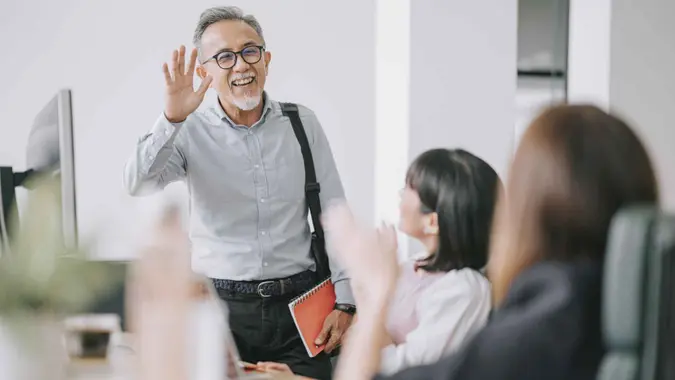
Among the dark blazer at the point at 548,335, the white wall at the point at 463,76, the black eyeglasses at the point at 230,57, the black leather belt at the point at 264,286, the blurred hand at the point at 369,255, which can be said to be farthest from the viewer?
the white wall at the point at 463,76

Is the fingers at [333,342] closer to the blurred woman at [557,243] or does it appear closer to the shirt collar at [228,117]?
the shirt collar at [228,117]

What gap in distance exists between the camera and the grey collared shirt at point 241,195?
7.15 feet

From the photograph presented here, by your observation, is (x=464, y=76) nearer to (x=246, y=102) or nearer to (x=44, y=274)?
(x=246, y=102)

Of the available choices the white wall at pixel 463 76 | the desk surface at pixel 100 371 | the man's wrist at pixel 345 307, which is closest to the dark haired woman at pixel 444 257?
the man's wrist at pixel 345 307

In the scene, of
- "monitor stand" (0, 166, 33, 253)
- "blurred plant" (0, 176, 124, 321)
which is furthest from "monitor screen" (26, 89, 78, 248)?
"blurred plant" (0, 176, 124, 321)

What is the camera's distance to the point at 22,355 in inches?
40.8

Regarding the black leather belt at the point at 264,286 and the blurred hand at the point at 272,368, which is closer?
the blurred hand at the point at 272,368

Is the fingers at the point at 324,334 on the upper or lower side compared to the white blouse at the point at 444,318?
lower

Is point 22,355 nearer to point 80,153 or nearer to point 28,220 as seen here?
point 28,220

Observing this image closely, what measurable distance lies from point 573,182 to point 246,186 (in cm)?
133

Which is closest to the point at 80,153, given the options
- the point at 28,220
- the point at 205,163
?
the point at 205,163

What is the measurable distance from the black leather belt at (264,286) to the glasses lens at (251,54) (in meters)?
0.68

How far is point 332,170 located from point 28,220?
1.34m

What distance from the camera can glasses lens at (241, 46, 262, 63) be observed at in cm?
225
